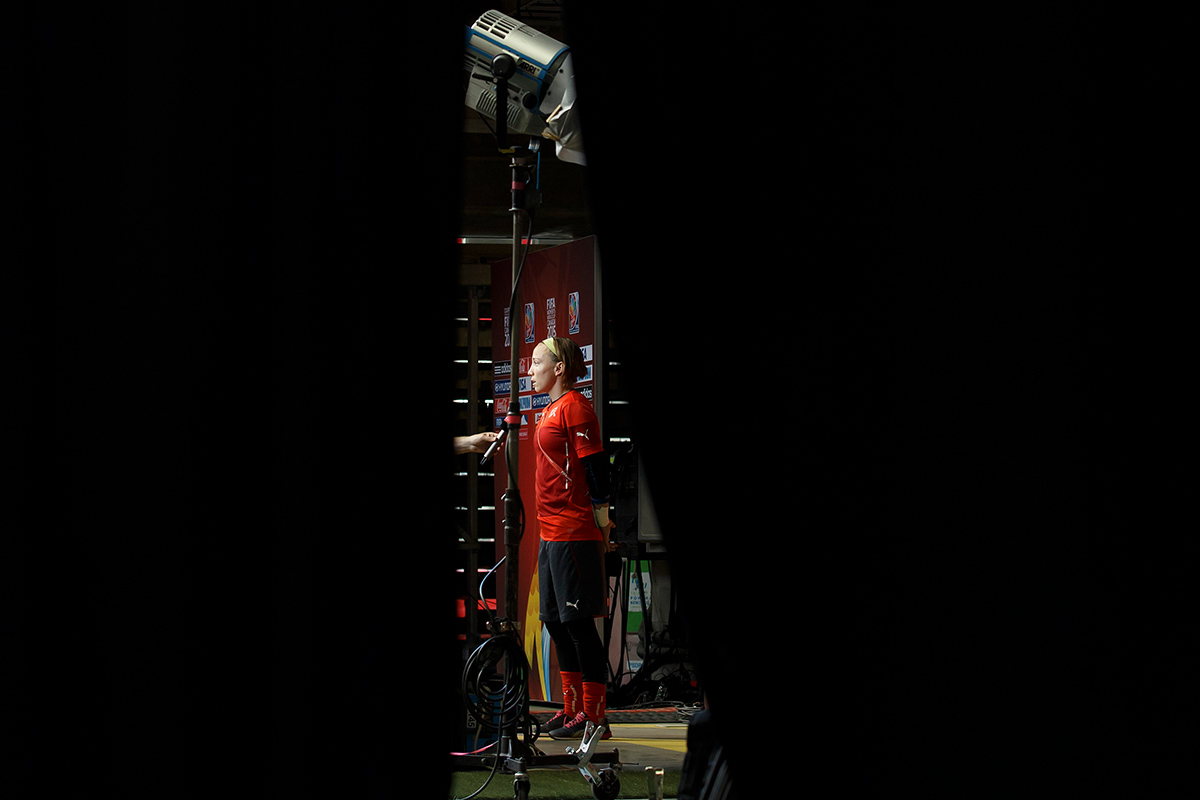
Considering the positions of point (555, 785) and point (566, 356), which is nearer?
point (555, 785)

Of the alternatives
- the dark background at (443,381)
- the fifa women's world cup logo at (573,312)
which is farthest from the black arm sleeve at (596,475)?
the dark background at (443,381)

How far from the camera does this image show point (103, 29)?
0.99m

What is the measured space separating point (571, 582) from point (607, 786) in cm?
71

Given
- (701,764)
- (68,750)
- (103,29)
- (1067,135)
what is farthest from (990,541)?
(103,29)

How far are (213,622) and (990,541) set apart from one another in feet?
2.60

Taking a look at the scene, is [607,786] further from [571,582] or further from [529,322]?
[529,322]

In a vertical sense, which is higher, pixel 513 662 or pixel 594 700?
pixel 513 662

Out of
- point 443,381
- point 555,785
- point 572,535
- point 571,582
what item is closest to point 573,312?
point 572,535

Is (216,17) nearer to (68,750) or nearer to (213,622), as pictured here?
(213,622)

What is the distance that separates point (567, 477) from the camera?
11.2 ft

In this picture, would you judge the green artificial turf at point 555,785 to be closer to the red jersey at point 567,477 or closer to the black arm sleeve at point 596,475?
the red jersey at point 567,477

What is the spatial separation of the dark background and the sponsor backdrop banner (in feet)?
12.0

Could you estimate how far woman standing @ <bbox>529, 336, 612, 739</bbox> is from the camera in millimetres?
3340

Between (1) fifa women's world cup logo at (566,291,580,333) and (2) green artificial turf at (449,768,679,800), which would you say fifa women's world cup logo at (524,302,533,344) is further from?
(2) green artificial turf at (449,768,679,800)
